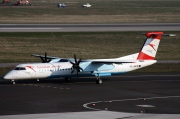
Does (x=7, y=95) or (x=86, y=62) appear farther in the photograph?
(x=86, y=62)

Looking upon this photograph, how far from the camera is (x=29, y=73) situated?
46625 mm

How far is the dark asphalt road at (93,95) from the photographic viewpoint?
3577 cm

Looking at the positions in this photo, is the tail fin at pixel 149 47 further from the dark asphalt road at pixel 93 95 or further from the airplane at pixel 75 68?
the dark asphalt road at pixel 93 95

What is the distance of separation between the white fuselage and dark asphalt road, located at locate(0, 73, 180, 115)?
37.0 inches

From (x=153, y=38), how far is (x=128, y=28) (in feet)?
152

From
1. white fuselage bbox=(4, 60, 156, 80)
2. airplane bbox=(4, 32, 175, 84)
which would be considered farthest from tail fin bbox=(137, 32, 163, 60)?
white fuselage bbox=(4, 60, 156, 80)

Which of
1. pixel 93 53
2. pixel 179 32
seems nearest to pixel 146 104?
pixel 93 53

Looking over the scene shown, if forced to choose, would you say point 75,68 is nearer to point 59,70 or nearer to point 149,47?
point 59,70

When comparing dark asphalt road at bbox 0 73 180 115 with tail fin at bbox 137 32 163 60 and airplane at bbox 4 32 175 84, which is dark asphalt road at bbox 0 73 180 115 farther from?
tail fin at bbox 137 32 163 60

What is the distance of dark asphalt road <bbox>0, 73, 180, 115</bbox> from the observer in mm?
35769

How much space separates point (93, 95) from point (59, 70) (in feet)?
23.6

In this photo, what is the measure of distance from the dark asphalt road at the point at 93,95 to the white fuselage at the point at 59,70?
3.08ft

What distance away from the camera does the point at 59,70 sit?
47844 mm

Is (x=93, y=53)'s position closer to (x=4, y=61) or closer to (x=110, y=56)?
(x=110, y=56)
